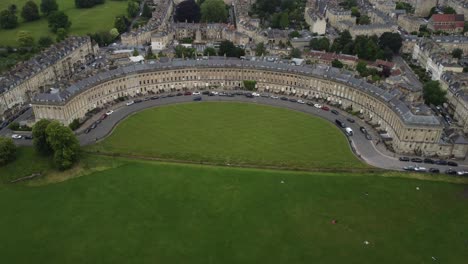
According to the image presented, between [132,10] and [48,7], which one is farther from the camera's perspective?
[48,7]

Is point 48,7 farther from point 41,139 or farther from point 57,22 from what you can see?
point 41,139

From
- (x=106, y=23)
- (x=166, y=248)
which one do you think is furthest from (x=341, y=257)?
(x=106, y=23)

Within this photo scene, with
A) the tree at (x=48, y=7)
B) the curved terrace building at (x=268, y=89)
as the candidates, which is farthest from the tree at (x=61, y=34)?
the curved terrace building at (x=268, y=89)

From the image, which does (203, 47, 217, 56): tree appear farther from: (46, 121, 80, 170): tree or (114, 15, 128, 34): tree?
(46, 121, 80, 170): tree

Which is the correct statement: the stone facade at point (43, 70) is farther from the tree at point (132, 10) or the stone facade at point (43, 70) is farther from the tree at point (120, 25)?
the tree at point (132, 10)

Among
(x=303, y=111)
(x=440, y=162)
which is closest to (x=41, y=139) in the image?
(x=303, y=111)
